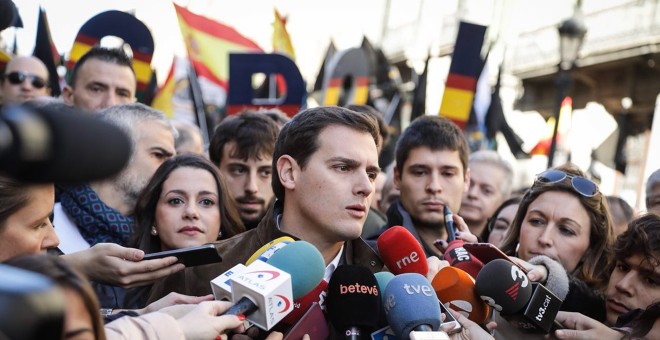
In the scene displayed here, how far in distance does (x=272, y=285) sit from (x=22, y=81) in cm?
402

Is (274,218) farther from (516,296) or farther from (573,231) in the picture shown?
(573,231)

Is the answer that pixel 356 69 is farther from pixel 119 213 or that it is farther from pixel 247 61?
pixel 119 213

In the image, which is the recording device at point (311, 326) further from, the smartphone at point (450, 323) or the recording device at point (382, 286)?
the smartphone at point (450, 323)

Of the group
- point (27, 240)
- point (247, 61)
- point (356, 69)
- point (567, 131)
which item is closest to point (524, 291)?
point (27, 240)

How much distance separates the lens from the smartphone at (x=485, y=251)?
112 inches

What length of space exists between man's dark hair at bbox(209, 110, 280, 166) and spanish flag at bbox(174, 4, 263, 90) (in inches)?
99.8

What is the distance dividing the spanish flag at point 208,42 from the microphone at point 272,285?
16.4 ft

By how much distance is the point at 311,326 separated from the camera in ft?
7.64

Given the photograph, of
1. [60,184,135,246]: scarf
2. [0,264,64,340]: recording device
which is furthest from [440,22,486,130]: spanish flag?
[0,264,64,340]: recording device

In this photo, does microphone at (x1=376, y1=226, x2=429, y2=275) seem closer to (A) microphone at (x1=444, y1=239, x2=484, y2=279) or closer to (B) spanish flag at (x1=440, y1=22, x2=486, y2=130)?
(A) microphone at (x1=444, y1=239, x2=484, y2=279)

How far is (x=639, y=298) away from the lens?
3.03 m

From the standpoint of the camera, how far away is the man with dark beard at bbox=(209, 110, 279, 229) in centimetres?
441

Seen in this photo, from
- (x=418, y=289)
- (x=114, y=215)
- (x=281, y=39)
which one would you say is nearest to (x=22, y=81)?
(x=114, y=215)

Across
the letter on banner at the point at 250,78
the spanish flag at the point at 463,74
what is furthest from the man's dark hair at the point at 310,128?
the spanish flag at the point at 463,74
